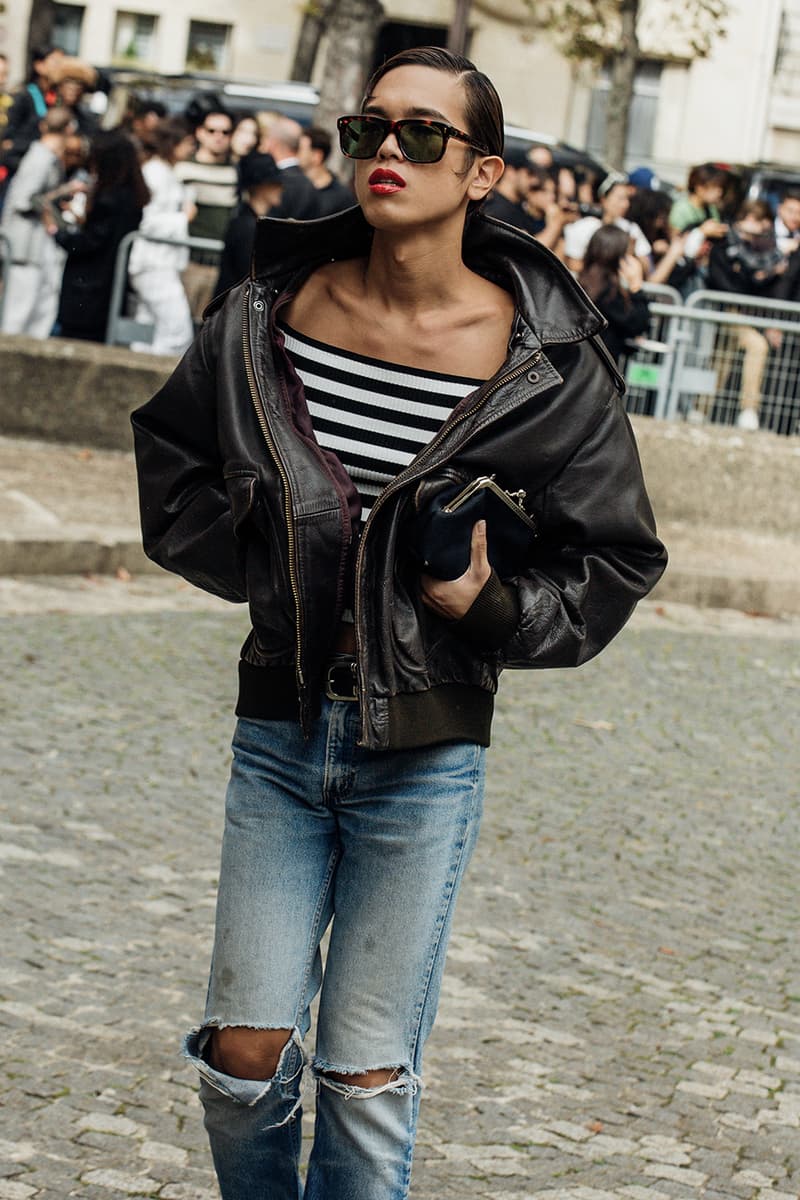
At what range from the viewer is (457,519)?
9.71ft

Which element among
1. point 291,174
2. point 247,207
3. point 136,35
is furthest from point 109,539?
point 136,35

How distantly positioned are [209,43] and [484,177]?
133 feet

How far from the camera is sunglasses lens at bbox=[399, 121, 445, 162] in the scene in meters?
3.06

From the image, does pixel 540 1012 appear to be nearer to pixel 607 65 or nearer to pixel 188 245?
pixel 188 245

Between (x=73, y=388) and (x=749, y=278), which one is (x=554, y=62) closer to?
(x=749, y=278)

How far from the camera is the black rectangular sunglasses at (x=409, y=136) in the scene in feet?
10.1

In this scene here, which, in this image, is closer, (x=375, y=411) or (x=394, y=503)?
(x=394, y=503)

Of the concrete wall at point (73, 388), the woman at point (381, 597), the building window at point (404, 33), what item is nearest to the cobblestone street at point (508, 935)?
the woman at point (381, 597)

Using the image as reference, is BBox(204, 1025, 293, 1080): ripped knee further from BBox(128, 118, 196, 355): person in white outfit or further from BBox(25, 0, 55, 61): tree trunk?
BBox(25, 0, 55, 61): tree trunk

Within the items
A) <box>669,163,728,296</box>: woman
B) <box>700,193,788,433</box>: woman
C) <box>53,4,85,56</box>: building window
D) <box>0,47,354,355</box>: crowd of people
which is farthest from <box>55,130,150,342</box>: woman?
<box>53,4,85,56</box>: building window

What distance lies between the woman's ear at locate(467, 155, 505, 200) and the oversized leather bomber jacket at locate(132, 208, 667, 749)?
7 cm

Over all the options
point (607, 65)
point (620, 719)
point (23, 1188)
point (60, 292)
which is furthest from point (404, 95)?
point (607, 65)

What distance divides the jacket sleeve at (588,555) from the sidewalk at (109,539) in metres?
6.98

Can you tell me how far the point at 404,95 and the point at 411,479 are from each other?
59cm
